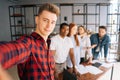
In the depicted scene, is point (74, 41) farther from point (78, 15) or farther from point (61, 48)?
point (78, 15)

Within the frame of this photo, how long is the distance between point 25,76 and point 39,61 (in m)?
0.09

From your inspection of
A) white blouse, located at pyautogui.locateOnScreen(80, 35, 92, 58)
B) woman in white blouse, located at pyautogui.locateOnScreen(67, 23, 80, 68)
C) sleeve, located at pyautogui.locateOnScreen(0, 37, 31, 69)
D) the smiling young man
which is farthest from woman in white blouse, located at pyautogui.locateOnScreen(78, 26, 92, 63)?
sleeve, located at pyautogui.locateOnScreen(0, 37, 31, 69)

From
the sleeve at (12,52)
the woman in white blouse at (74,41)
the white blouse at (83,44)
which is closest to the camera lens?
the sleeve at (12,52)

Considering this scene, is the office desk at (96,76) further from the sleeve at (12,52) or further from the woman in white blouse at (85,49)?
the sleeve at (12,52)

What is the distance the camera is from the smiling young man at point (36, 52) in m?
0.47

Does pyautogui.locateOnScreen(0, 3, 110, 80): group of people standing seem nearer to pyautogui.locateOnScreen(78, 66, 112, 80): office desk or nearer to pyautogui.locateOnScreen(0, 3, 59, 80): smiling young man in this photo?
pyautogui.locateOnScreen(0, 3, 59, 80): smiling young man

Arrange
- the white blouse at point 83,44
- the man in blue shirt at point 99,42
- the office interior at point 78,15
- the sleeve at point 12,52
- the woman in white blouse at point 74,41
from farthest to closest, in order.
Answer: the office interior at point 78,15 → the man in blue shirt at point 99,42 → the white blouse at point 83,44 → the woman in white blouse at point 74,41 → the sleeve at point 12,52

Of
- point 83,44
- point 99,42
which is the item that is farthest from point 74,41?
point 99,42

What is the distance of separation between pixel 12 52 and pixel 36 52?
0.18m

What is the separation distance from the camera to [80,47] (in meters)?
2.58

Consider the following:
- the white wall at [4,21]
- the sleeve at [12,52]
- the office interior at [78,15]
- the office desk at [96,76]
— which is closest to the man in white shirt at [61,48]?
the office desk at [96,76]

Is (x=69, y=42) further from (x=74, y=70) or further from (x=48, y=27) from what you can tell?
(x=48, y=27)

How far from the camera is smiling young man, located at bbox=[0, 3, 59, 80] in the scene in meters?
0.47

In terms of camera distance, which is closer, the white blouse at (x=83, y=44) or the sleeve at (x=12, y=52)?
the sleeve at (x=12, y=52)
